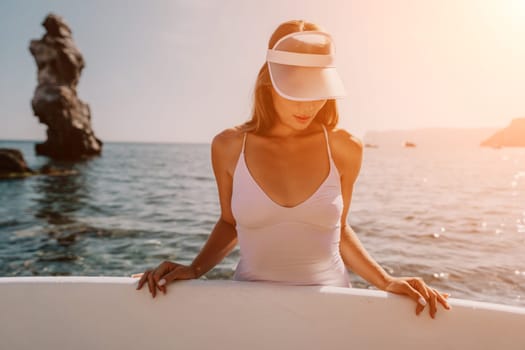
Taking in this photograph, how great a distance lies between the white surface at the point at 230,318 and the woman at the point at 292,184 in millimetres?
80

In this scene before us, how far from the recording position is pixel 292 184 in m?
1.99

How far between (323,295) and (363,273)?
12.3 inches

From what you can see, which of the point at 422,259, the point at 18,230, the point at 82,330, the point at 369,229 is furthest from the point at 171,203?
the point at 82,330

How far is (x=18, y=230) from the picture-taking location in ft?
35.4

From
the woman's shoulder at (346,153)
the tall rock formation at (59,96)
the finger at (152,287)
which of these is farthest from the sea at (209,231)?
the tall rock formation at (59,96)

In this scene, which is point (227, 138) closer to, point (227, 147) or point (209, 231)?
point (227, 147)

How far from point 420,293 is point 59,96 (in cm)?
4742

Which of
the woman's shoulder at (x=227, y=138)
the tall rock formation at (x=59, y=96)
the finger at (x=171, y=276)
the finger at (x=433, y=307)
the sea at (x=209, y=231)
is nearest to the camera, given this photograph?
the finger at (x=433, y=307)

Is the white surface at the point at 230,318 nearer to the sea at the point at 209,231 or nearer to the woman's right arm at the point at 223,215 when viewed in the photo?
the woman's right arm at the point at 223,215

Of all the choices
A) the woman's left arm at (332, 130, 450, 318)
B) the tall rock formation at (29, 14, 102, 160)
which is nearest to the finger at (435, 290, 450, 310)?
the woman's left arm at (332, 130, 450, 318)

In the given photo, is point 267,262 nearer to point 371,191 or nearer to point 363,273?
point 363,273

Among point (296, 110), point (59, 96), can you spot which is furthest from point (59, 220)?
point (59, 96)

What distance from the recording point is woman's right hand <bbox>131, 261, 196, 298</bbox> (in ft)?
6.11

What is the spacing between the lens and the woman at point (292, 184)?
181 centimetres
